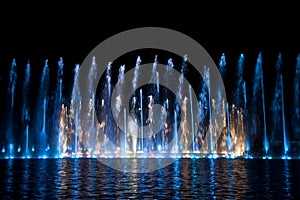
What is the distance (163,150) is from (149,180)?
34072 mm

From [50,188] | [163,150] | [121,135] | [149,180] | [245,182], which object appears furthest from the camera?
[163,150]

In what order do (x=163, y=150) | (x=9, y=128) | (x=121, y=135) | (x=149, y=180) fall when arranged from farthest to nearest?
(x=163, y=150)
(x=121, y=135)
(x=9, y=128)
(x=149, y=180)

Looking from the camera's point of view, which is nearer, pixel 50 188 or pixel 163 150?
pixel 50 188

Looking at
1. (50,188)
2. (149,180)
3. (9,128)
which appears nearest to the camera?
(50,188)

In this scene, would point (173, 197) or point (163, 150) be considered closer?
point (173, 197)

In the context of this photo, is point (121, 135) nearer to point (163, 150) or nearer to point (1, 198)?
point (163, 150)

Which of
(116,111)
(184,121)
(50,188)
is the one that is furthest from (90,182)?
(184,121)

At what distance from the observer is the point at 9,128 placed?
138 ft

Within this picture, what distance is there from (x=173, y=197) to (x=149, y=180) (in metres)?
4.23

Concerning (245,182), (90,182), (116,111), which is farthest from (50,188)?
(116,111)

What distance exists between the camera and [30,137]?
43312 mm

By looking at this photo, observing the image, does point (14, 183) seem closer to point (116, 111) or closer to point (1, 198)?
point (1, 198)

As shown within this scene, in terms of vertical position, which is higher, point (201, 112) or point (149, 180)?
point (201, 112)

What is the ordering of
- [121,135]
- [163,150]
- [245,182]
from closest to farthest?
[245,182]
[121,135]
[163,150]
